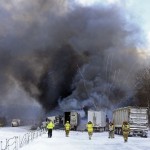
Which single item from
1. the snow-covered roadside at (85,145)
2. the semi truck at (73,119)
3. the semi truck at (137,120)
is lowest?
the snow-covered roadside at (85,145)

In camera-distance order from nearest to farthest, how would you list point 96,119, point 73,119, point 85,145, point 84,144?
point 85,145
point 84,144
point 96,119
point 73,119

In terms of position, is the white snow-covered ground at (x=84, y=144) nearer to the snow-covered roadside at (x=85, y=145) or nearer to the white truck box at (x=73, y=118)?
the snow-covered roadside at (x=85, y=145)

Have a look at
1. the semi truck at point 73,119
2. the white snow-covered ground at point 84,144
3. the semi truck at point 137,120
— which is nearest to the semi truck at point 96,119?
the semi truck at point 73,119

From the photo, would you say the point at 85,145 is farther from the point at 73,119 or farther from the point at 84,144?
the point at 73,119

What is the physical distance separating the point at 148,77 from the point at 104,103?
49.1 feet

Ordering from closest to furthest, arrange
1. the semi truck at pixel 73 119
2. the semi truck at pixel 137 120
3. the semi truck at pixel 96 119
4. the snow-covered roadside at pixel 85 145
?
1. the snow-covered roadside at pixel 85 145
2. the semi truck at pixel 137 120
3. the semi truck at pixel 96 119
4. the semi truck at pixel 73 119

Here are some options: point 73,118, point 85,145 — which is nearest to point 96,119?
point 73,118

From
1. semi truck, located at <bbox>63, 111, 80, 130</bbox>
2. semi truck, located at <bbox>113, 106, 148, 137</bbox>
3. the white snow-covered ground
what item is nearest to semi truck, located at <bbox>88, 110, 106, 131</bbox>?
semi truck, located at <bbox>63, 111, 80, 130</bbox>

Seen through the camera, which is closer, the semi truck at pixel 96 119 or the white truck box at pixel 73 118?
the semi truck at pixel 96 119

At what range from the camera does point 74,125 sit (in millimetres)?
76062

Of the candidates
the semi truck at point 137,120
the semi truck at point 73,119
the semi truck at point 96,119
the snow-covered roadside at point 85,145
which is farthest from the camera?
the semi truck at point 73,119

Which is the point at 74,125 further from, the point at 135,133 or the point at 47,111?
the point at 47,111

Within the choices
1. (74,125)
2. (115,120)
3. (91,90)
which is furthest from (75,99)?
(115,120)

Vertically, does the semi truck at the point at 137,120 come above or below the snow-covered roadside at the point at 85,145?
above
